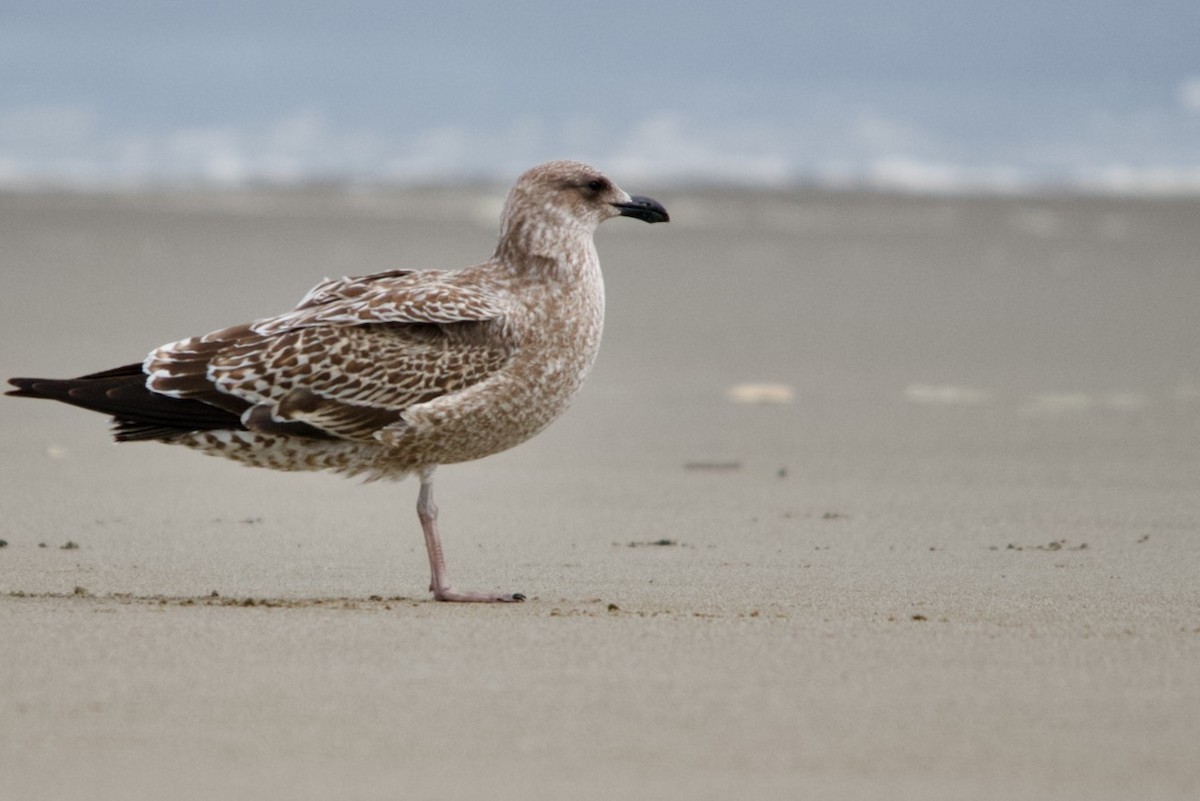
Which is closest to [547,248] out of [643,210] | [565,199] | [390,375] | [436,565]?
[565,199]

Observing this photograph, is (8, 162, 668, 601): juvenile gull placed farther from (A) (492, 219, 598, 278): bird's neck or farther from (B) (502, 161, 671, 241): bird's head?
(B) (502, 161, 671, 241): bird's head

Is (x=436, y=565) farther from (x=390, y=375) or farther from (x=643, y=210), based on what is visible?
(x=643, y=210)

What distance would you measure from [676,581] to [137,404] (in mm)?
1858

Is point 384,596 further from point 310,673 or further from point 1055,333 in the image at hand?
point 1055,333

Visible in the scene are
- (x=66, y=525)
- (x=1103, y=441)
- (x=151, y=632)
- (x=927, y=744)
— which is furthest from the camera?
(x=1103, y=441)

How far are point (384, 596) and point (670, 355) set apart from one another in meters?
7.63

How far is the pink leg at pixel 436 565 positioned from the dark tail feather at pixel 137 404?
2.25 ft

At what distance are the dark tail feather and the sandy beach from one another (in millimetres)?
518

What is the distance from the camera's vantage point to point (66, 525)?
7.24 metres

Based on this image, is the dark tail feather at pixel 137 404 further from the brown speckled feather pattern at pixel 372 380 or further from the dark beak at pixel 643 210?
the dark beak at pixel 643 210

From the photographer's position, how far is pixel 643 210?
266 inches

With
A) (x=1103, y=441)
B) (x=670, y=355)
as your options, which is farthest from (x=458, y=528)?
(x=670, y=355)

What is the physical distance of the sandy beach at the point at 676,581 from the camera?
3941 millimetres

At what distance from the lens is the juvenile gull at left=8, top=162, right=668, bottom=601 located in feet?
19.7
